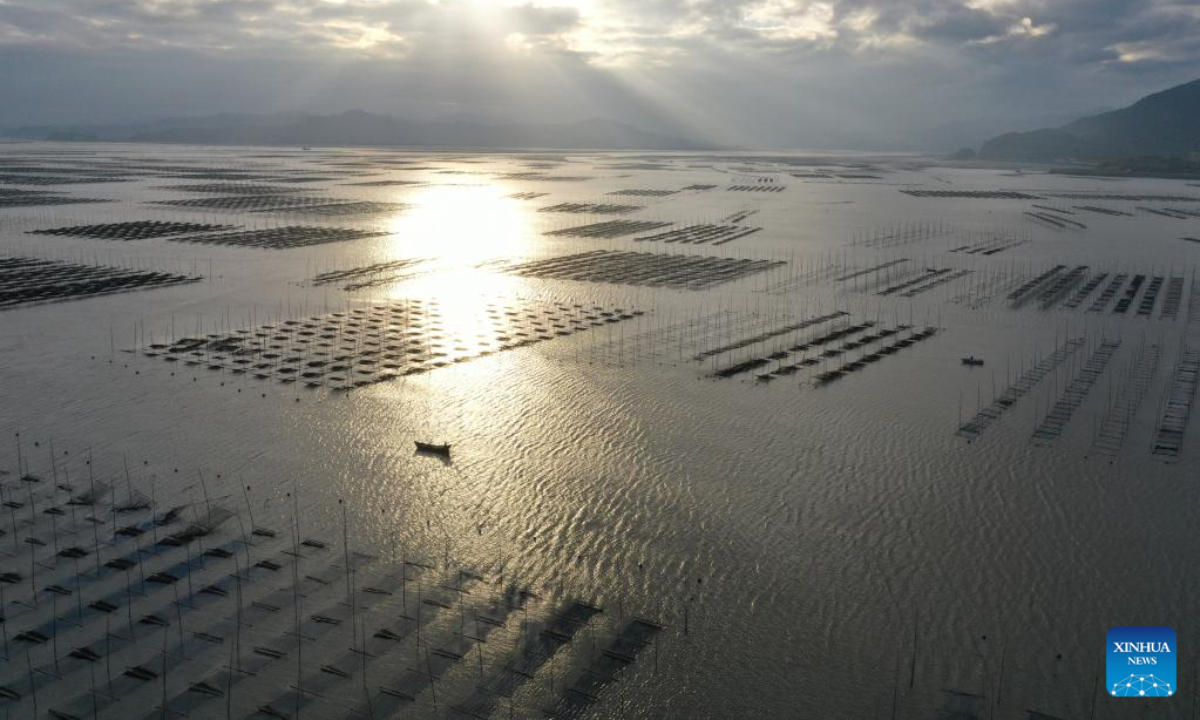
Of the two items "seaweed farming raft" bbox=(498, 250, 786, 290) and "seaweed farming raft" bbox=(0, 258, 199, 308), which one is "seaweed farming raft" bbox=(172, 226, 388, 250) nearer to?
"seaweed farming raft" bbox=(0, 258, 199, 308)

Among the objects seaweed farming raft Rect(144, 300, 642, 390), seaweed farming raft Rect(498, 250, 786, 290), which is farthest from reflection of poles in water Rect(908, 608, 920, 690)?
seaweed farming raft Rect(498, 250, 786, 290)

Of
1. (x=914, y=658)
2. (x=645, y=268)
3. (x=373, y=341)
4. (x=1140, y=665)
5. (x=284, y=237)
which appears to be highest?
(x=284, y=237)

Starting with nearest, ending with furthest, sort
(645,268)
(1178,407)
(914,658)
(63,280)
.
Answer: (914,658)
(1178,407)
(63,280)
(645,268)

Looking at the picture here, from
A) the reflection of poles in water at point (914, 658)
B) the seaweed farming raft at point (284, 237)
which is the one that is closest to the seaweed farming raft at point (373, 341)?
the reflection of poles in water at point (914, 658)

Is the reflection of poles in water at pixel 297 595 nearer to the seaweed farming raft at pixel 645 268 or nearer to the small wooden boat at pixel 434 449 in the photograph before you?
the small wooden boat at pixel 434 449

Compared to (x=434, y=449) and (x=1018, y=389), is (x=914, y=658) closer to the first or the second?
(x=434, y=449)

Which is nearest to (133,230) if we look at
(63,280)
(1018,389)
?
(63,280)

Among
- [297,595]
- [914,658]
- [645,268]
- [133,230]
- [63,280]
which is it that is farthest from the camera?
[133,230]
